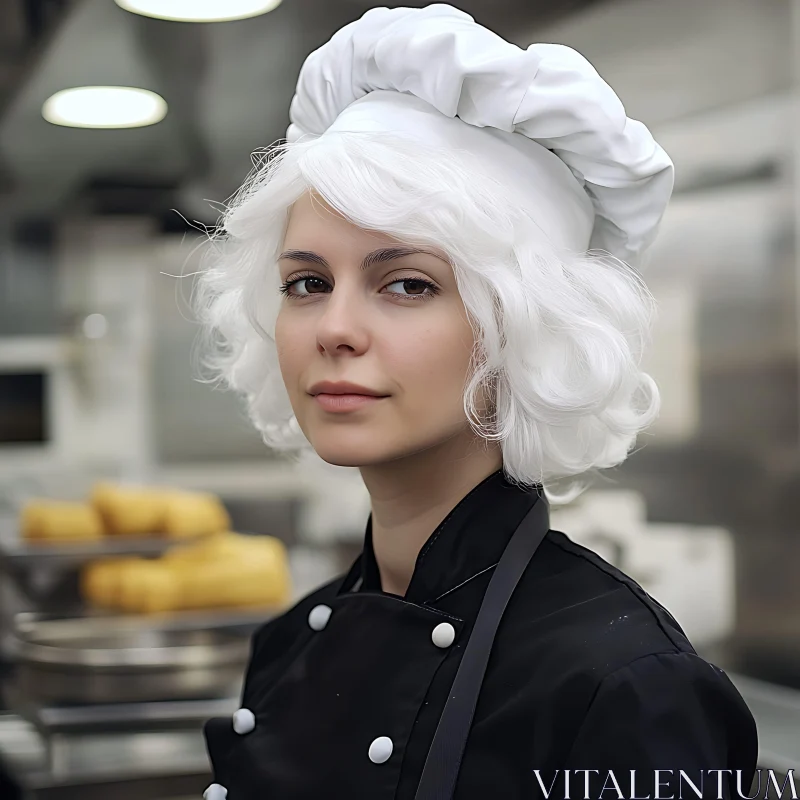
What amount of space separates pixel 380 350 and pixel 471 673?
0.19 metres

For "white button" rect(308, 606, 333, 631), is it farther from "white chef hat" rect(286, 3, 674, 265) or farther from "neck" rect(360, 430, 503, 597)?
"white chef hat" rect(286, 3, 674, 265)

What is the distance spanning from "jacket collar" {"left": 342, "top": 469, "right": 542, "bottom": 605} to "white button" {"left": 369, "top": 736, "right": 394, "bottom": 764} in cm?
9

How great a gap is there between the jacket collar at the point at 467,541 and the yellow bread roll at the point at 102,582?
2.49 ft

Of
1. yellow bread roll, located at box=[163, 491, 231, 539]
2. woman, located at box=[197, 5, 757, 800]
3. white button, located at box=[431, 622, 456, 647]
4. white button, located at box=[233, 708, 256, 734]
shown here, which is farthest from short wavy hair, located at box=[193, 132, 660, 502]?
yellow bread roll, located at box=[163, 491, 231, 539]

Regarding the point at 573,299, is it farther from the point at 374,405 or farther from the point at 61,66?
the point at 61,66

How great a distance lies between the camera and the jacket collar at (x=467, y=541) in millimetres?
664

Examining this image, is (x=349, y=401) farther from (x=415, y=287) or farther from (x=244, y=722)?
(x=244, y=722)

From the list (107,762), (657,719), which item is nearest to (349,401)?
(657,719)

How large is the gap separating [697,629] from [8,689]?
0.88m

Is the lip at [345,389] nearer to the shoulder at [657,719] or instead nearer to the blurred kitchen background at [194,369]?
the shoulder at [657,719]

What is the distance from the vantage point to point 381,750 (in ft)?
2.02

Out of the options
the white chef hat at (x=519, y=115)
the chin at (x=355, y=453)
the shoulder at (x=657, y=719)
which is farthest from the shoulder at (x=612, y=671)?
the white chef hat at (x=519, y=115)

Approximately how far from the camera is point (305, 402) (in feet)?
2.11

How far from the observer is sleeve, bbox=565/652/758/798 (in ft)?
1.76
